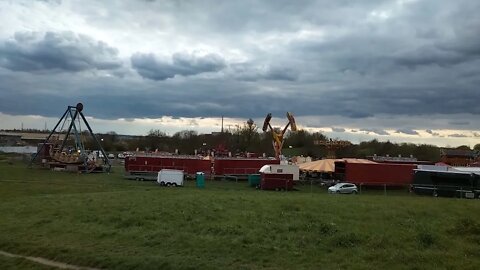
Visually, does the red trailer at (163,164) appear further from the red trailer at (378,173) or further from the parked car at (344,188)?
the parked car at (344,188)

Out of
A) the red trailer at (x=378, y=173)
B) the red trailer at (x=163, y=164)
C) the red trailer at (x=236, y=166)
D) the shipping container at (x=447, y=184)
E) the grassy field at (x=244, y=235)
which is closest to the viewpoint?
the grassy field at (x=244, y=235)

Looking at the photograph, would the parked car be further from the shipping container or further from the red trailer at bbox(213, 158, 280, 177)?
the red trailer at bbox(213, 158, 280, 177)

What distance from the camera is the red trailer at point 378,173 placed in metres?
63.5

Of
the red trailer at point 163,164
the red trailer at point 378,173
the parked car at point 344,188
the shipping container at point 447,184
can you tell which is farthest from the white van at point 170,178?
the shipping container at point 447,184

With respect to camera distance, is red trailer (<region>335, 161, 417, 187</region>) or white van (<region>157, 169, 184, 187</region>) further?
red trailer (<region>335, 161, 417, 187</region>)

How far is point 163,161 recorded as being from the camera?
76062mm

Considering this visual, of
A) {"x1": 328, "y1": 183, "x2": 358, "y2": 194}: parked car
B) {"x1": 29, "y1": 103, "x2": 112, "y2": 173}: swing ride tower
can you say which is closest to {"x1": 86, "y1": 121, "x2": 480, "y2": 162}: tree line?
{"x1": 29, "y1": 103, "x2": 112, "y2": 173}: swing ride tower

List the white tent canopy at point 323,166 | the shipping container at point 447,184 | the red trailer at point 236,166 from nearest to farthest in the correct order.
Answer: the shipping container at point 447,184
the white tent canopy at point 323,166
the red trailer at point 236,166

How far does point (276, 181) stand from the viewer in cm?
5859

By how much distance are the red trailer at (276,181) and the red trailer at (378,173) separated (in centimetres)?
950

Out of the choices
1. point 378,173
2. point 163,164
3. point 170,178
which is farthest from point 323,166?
point 163,164

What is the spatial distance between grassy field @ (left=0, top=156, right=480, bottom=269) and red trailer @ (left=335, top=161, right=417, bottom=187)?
3592 centimetres

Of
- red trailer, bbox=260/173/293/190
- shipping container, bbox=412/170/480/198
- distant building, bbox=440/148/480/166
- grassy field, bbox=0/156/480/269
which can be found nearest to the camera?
grassy field, bbox=0/156/480/269

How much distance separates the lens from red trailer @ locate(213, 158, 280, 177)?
75812mm
